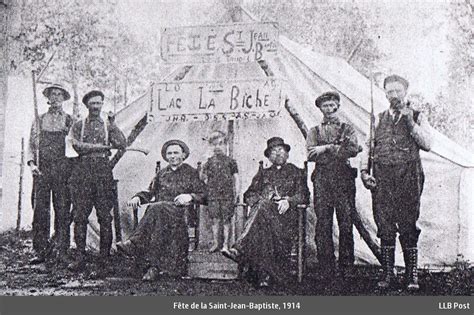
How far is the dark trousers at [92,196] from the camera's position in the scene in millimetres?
4215

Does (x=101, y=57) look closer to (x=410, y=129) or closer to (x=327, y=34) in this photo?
(x=327, y=34)

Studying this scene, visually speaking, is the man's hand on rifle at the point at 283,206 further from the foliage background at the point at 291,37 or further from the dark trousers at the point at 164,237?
the foliage background at the point at 291,37

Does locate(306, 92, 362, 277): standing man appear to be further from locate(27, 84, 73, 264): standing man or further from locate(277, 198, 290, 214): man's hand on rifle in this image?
locate(27, 84, 73, 264): standing man

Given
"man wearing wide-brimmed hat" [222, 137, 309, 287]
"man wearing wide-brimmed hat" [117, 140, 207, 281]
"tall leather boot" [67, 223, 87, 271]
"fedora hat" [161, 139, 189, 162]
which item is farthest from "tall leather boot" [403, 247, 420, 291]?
"tall leather boot" [67, 223, 87, 271]

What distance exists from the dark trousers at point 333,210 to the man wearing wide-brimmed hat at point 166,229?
73 centimetres

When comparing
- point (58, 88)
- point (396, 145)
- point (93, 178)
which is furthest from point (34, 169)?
point (396, 145)

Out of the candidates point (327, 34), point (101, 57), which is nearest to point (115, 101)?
point (101, 57)

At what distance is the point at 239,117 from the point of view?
13.8 feet

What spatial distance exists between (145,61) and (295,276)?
67.5 inches

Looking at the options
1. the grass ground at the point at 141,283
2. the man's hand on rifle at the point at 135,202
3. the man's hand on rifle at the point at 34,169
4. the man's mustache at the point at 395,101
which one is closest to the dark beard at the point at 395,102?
the man's mustache at the point at 395,101

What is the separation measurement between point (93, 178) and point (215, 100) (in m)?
0.94

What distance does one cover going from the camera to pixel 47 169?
14.3 feet

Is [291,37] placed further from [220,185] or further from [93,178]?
[93,178]

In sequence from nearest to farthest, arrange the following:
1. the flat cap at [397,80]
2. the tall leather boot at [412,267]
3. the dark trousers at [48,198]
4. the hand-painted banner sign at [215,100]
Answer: the tall leather boot at [412,267] < the flat cap at [397,80] < the hand-painted banner sign at [215,100] < the dark trousers at [48,198]
